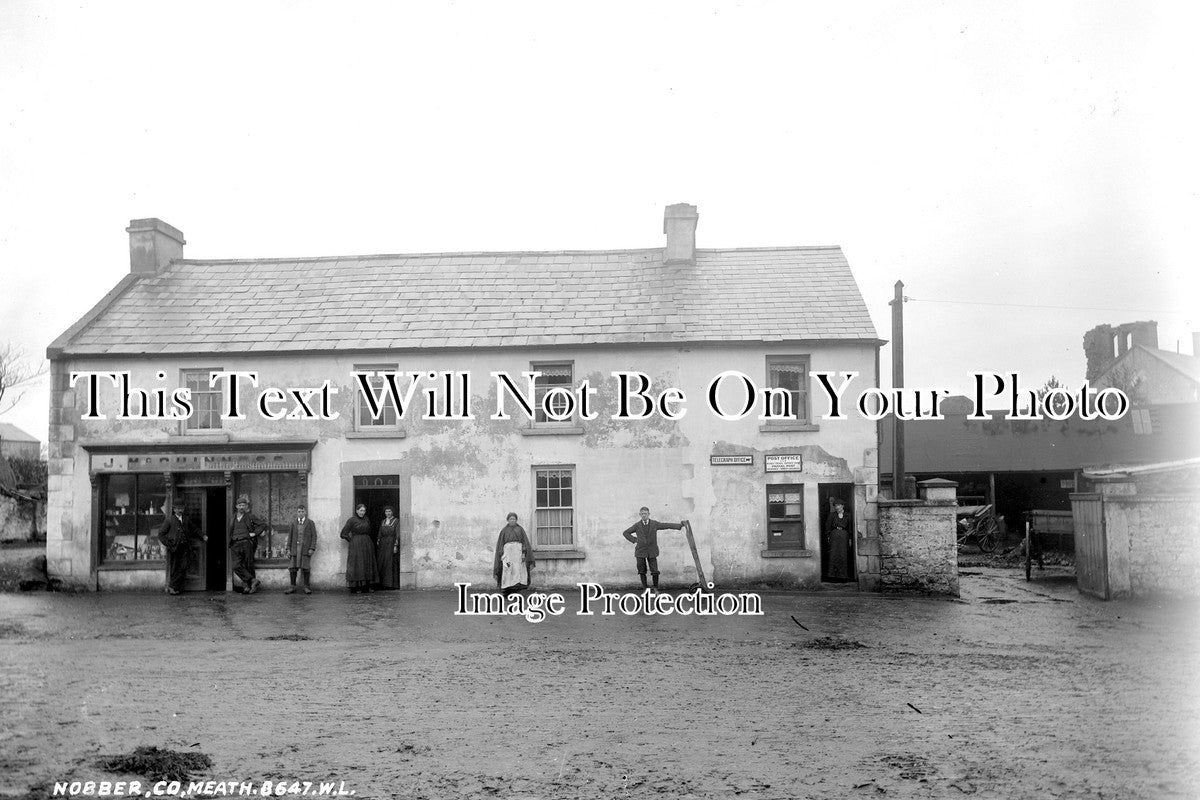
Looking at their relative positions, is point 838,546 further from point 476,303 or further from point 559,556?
point 476,303

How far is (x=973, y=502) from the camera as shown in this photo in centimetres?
3600

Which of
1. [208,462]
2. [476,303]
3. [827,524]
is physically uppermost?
[476,303]

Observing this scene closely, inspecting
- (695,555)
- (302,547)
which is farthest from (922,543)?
(302,547)

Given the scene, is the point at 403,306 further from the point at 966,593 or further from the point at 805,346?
the point at 966,593

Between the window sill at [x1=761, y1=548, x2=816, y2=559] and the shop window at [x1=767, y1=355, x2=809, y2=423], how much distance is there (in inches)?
109

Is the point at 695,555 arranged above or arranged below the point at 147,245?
below

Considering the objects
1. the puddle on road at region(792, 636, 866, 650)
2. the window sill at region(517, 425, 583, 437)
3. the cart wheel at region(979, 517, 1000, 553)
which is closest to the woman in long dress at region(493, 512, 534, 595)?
the window sill at region(517, 425, 583, 437)

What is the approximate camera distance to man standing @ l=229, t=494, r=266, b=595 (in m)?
20.1

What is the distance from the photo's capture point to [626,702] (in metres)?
10.0

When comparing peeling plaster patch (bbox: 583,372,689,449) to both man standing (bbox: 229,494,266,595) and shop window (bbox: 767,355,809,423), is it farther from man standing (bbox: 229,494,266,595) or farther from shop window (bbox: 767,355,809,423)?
man standing (bbox: 229,494,266,595)

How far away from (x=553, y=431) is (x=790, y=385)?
17.1 feet

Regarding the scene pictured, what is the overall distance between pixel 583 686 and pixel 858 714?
3002 mm

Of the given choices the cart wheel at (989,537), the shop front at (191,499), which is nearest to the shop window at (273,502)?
the shop front at (191,499)

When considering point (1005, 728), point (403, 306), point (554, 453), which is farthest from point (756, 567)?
point (1005, 728)
